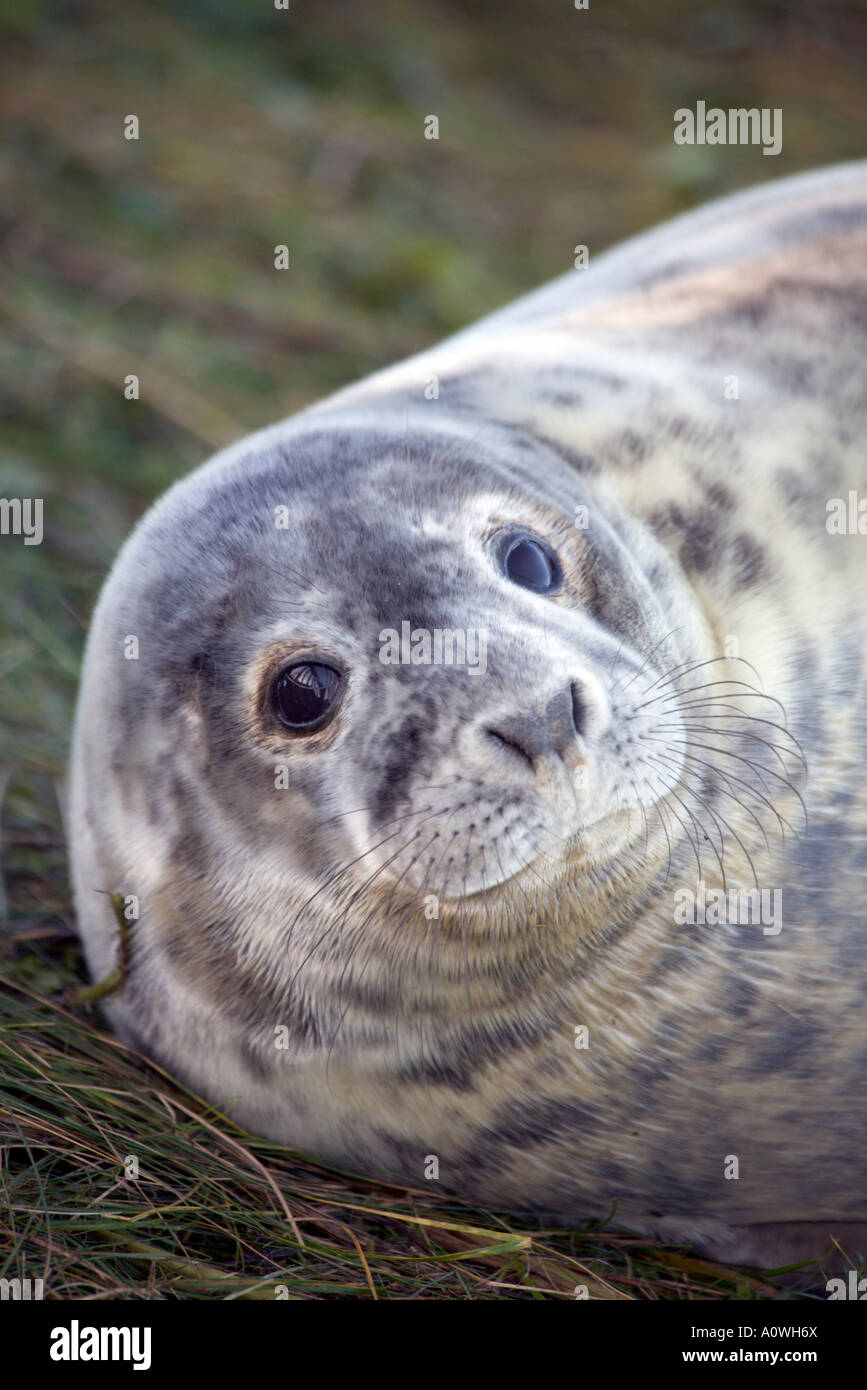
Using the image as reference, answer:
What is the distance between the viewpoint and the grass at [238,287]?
215cm

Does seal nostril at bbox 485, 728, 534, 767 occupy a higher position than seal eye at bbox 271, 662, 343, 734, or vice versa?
seal eye at bbox 271, 662, 343, 734

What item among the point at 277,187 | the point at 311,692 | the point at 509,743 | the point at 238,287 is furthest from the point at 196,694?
the point at 277,187

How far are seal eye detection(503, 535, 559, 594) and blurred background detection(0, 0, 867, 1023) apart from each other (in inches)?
59.2

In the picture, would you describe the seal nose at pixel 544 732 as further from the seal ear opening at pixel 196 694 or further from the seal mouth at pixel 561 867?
the seal ear opening at pixel 196 694

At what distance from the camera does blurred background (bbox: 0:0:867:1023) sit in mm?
4070

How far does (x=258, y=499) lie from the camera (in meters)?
2.14

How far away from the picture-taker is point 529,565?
2107 millimetres

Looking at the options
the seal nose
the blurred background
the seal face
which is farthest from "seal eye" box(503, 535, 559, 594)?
the blurred background

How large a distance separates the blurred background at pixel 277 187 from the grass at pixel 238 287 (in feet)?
0.04

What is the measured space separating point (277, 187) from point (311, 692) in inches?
146

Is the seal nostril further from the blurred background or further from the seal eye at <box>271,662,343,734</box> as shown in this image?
the blurred background

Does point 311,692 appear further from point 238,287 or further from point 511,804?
point 238,287
